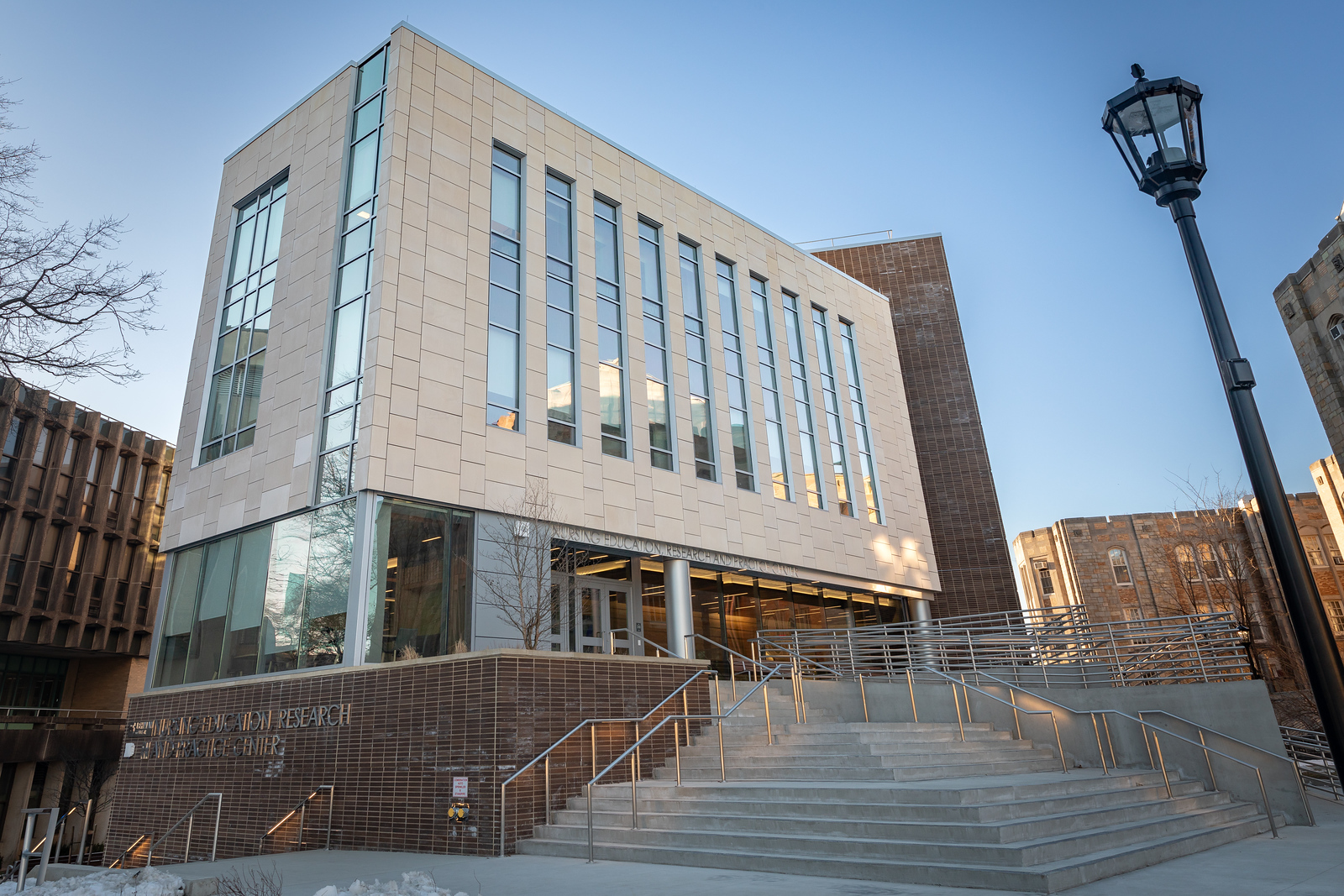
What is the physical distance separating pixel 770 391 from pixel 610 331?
6.13 metres

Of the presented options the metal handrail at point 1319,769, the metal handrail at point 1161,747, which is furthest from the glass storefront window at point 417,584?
the metal handrail at point 1319,769

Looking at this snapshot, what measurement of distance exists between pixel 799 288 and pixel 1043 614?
13434 millimetres

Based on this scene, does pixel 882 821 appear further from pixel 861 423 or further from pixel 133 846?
pixel 861 423

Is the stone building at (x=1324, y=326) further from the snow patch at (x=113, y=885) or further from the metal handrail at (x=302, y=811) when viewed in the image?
the snow patch at (x=113, y=885)

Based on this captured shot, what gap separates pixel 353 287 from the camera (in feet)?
55.8

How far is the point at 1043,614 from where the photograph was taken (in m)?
18.0

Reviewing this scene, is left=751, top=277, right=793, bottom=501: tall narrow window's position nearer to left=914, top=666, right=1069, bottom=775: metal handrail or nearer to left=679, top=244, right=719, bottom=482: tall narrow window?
left=679, top=244, right=719, bottom=482: tall narrow window

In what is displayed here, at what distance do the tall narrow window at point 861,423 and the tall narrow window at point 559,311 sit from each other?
1157 centimetres

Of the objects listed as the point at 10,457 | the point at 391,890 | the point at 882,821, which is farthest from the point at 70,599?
the point at 882,821

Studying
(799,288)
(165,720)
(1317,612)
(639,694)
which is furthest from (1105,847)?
(799,288)

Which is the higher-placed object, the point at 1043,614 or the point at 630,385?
the point at 630,385

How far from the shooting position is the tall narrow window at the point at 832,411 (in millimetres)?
25578

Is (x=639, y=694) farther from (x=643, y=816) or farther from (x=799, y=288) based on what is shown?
(x=799, y=288)

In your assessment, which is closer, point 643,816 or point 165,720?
point 643,816
